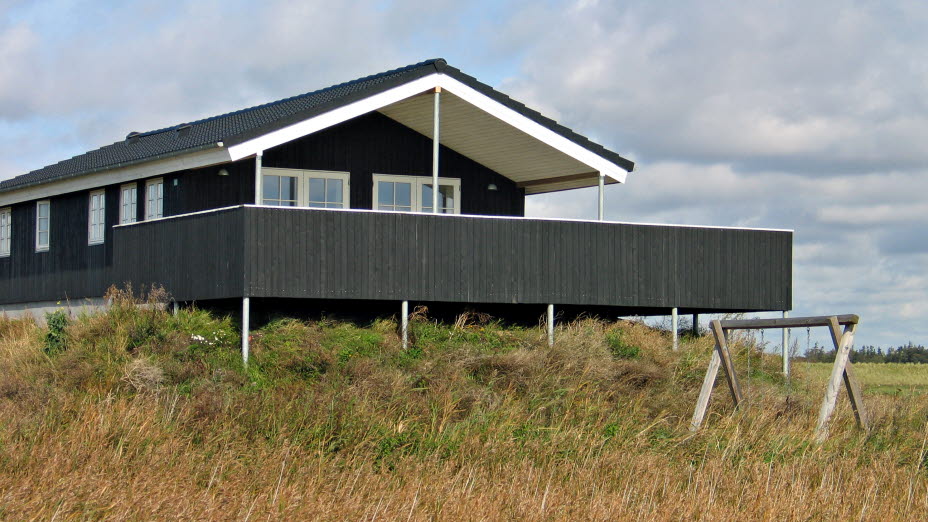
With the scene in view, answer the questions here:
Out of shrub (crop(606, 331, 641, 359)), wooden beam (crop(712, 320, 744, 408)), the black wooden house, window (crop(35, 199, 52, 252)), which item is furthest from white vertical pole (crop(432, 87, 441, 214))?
window (crop(35, 199, 52, 252))

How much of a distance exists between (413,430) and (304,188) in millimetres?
9527

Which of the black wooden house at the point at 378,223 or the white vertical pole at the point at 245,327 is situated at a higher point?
the black wooden house at the point at 378,223

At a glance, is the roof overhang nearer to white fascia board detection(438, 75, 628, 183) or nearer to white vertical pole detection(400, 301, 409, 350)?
white fascia board detection(438, 75, 628, 183)

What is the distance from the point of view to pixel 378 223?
21391 millimetres

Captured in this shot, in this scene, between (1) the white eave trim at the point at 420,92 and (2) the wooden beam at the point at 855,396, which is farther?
(1) the white eave trim at the point at 420,92

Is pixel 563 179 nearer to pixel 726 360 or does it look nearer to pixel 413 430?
pixel 726 360

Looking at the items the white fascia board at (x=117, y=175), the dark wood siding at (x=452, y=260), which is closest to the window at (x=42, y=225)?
the white fascia board at (x=117, y=175)

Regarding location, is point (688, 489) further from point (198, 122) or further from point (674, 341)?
point (198, 122)

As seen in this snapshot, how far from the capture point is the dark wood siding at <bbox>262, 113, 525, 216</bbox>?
24356 millimetres

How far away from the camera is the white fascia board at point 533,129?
2292 cm

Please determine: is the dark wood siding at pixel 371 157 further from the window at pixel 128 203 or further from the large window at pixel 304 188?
the window at pixel 128 203

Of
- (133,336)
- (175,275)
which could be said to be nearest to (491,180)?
(175,275)

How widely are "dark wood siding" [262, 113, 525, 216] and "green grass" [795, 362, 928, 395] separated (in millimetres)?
7512

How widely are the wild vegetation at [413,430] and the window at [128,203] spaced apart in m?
3.39
